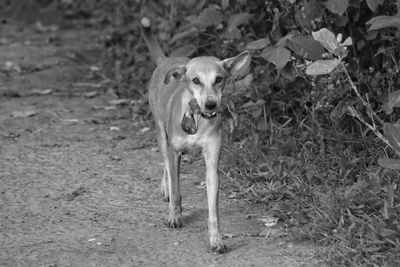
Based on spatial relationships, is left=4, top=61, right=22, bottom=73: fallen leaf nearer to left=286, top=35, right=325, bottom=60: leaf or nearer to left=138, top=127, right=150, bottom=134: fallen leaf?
left=138, top=127, right=150, bottom=134: fallen leaf

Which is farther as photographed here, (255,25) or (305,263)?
(255,25)

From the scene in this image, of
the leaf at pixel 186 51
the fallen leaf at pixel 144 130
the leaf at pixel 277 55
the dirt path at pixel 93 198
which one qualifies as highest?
the leaf at pixel 277 55

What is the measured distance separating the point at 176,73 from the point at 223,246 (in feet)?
3.69

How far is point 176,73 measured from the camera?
4926mm

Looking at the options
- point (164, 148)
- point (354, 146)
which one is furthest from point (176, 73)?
point (354, 146)

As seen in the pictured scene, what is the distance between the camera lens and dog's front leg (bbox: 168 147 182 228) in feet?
16.5

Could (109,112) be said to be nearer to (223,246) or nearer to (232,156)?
(232,156)

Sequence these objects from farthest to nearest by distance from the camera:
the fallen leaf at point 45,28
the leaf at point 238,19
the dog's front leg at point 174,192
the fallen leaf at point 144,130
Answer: the fallen leaf at point 45,28, the fallen leaf at point 144,130, the leaf at point 238,19, the dog's front leg at point 174,192

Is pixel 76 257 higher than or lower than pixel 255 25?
lower

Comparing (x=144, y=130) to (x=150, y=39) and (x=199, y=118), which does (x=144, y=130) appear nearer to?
(x=150, y=39)

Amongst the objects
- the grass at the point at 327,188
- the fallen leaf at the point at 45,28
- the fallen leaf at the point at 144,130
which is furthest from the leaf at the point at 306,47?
the fallen leaf at the point at 45,28

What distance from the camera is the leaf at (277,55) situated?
543 centimetres

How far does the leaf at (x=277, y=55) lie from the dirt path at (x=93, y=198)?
3.40ft

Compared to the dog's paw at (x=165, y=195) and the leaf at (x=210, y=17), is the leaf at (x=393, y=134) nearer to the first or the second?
the dog's paw at (x=165, y=195)
